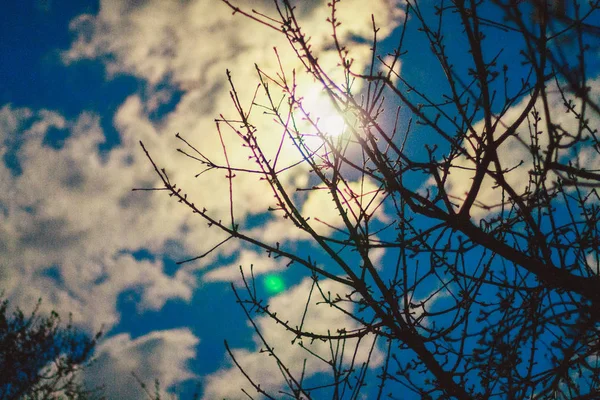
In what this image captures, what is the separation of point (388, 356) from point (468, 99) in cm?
159

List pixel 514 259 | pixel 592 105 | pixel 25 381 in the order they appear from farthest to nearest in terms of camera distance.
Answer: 1. pixel 25 381
2. pixel 514 259
3. pixel 592 105

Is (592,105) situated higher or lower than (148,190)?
lower

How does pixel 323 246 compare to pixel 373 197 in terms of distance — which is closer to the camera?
pixel 323 246

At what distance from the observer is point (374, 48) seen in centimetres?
221

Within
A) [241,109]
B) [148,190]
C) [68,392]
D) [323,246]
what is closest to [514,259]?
[323,246]

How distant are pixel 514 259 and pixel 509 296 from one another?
0.50 metres

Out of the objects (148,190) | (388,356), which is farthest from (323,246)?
(148,190)

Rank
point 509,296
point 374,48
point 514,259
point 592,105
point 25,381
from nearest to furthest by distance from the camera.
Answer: point 592,105, point 514,259, point 374,48, point 509,296, point 25,381

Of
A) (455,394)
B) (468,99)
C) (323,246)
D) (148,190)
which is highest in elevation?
(468,99)

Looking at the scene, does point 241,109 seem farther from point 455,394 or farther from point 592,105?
point 455,394

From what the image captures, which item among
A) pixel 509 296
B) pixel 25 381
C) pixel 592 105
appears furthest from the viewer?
pixel 25 381

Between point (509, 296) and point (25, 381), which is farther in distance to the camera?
point (25, 381)

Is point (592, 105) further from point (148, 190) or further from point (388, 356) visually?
point (148, 190)

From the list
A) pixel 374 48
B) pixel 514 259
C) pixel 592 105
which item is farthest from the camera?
pixel 374 48
